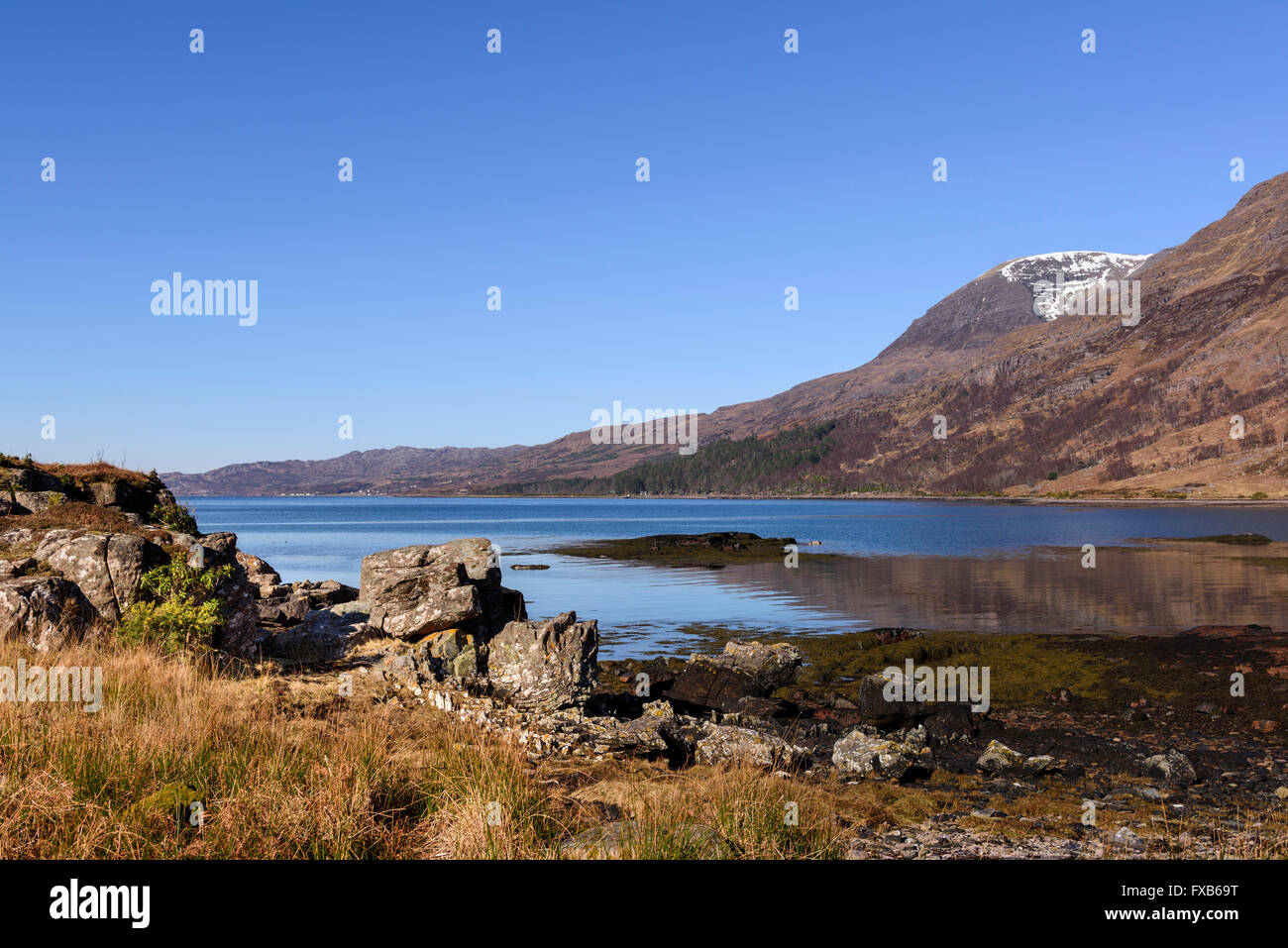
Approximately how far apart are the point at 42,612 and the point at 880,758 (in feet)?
45.9

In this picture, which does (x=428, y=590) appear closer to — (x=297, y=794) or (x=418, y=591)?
(x=418, y=591)

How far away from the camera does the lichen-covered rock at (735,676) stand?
73.9ft

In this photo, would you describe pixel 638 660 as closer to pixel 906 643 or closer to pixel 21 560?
pixel 906 643

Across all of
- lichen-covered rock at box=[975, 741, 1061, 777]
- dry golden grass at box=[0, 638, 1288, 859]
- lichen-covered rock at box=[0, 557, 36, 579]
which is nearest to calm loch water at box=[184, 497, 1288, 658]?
lichen-covered rock at box=[975, 741, 1061, 777]

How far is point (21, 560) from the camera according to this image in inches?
598

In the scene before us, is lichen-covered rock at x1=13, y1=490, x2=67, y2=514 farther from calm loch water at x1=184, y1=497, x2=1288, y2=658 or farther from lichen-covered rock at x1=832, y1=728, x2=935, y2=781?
lichen-covered rock at x1=832, y1=728, x2=935, y2=781

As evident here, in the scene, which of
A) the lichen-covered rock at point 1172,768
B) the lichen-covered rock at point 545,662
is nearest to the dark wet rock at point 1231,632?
the lichen-covered rock at point 1172,768

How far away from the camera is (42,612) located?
13.9m

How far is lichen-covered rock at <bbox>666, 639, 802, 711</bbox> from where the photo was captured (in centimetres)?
2253

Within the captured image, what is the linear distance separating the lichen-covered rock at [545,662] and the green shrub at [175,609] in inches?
222

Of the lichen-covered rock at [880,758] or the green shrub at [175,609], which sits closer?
→ the green shrub at [175,609]

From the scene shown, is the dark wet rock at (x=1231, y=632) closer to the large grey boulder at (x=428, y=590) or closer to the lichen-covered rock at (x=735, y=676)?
the lichen-covered rock at (x=735, y=676)

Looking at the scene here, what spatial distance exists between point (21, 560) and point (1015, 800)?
55.3 ft

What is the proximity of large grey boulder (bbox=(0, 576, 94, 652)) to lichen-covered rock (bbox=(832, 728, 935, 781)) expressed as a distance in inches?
508
